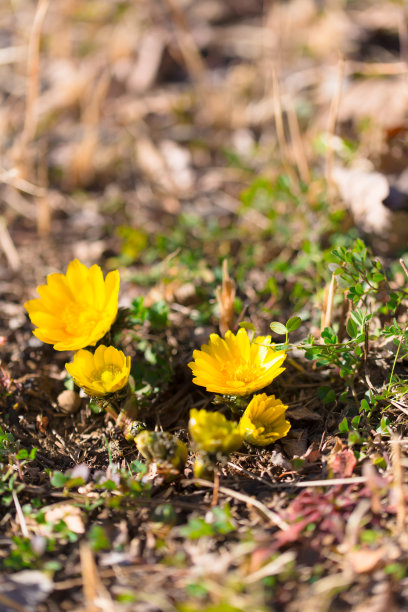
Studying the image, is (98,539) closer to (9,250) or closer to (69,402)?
(69,402)

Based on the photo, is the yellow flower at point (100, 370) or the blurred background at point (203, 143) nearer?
the yellow flower at point (100, 370)

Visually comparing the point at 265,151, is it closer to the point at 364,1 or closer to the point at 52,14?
the point at 364,1

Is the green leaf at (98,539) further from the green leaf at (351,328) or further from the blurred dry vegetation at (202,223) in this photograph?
the green leaf at (351,328)

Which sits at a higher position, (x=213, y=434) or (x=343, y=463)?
(x=213, y=434)

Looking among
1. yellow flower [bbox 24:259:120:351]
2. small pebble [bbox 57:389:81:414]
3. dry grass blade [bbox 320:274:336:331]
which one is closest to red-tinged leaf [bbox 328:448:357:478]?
dry grass blade [bbox 320:274:336:331]

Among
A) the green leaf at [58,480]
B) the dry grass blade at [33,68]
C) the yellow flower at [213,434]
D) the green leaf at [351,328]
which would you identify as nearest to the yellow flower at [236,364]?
the yellow flower at [213,434]

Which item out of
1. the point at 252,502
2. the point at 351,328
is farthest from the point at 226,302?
the point at 252,502

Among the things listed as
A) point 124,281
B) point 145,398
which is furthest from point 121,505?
point 124,281

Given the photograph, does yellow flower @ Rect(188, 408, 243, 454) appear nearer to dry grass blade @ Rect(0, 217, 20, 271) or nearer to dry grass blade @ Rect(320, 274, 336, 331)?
dry grass blade @ Rect(320, 274, 336, 331)
